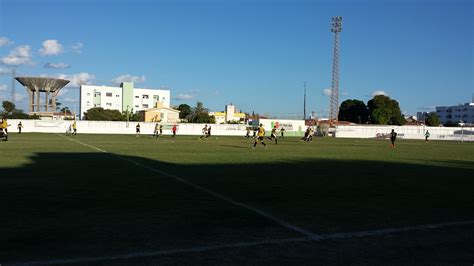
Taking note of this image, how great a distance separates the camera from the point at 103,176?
13.6m

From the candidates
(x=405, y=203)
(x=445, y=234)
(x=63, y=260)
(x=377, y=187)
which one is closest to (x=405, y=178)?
(x=377, y=187)

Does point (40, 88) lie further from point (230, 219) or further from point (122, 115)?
point (230, 219)

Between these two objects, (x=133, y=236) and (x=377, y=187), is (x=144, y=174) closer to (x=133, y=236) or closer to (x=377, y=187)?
(x=377, y=187)

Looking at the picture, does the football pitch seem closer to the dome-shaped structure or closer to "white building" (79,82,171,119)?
the dome-shaped structure

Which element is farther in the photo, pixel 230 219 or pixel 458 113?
pixel 458 113

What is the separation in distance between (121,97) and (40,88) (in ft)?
127

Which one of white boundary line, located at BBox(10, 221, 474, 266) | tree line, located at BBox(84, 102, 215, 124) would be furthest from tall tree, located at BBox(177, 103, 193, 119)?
white boundary line, located at BBox(10, 221, 474, 266)

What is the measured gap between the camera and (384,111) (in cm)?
12194

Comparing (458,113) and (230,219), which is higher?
(458,113)

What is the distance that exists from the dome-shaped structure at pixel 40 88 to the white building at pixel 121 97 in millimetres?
25408

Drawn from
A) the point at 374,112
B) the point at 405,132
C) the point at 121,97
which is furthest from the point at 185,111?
the point at 405,132

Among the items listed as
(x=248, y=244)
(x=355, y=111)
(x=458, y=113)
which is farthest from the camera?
(x=458, y=113)

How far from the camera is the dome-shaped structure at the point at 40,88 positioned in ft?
352

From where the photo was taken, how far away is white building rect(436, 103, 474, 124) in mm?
167125
